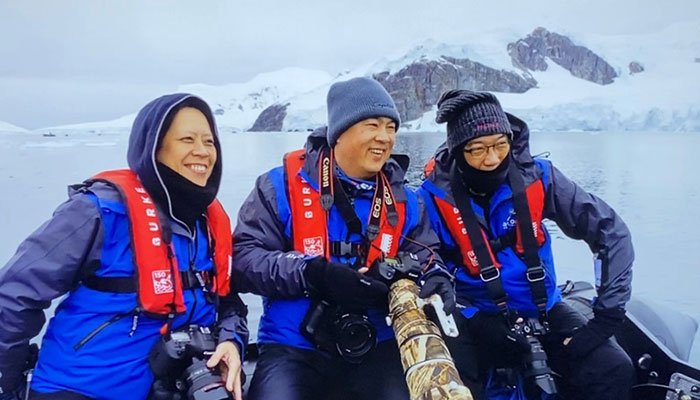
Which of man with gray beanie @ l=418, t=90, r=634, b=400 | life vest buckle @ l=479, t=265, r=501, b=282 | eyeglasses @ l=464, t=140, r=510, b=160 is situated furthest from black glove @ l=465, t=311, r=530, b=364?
eyeglasses @ l=464, t=140, r=510, b=160

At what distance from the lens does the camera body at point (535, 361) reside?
1.76 meters

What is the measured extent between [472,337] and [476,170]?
0.67 meters

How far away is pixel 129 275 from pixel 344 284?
0.66 metres

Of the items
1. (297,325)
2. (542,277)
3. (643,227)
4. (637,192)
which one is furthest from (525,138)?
(637,192)

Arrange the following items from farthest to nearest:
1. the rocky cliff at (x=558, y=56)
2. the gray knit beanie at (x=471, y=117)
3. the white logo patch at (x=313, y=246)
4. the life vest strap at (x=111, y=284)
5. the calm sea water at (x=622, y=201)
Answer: the rocky cliff at (x=558, y=56) < the calm sea water at (x=622, y=201) < the gray knit beanie at (x=471, y=117) < the white logo patch at (x=313, y=246) < the life vest strap at (x=111, y=284)

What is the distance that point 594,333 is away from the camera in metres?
1.88

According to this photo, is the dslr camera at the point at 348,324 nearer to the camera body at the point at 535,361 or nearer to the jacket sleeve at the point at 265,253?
the jacket sleeve at the point at 265,253

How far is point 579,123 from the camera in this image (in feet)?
97.2

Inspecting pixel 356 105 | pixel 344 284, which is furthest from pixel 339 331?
pixel 356 105

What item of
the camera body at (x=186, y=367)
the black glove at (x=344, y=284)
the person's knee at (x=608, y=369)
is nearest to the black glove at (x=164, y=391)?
the camera body at (x=186, y=367)

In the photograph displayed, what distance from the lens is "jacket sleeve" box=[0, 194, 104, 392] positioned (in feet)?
4.38

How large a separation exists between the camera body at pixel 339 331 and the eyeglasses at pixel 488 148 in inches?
30.7

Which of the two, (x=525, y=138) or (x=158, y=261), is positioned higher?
(x=525, y=138)

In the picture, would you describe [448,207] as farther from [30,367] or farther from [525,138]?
[30,367]
